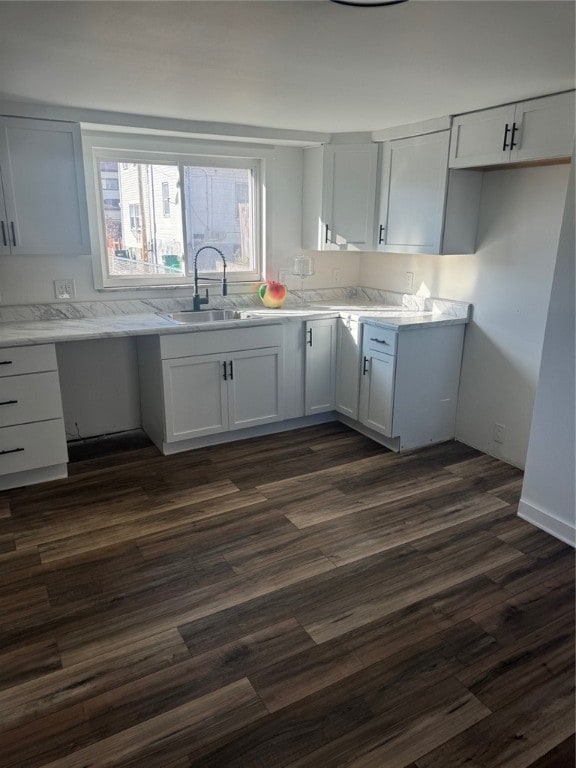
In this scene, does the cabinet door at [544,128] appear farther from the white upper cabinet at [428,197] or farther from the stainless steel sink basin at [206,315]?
the stainless steel sink basin at [206,315]

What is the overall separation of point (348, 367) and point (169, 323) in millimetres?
1351

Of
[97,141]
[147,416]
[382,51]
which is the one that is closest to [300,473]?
[147,416]

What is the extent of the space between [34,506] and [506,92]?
3.29 metres

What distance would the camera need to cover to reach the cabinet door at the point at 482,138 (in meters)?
2.94

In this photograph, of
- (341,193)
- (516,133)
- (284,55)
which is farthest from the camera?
(341,193)

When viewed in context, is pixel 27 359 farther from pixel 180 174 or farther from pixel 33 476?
pixel 180 174

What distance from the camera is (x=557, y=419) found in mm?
2631

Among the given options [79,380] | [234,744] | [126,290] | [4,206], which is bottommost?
[234,744]

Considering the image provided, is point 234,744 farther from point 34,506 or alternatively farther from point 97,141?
point 97,141

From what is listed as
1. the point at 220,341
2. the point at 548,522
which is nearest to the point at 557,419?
the point at 548,522

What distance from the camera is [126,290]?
12.4ft

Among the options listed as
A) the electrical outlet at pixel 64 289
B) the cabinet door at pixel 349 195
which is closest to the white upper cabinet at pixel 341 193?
the cabinet door at pixel 349 195

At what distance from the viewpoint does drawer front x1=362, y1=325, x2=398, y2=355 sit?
11.5ft

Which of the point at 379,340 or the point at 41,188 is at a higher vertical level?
the point at 41,188
